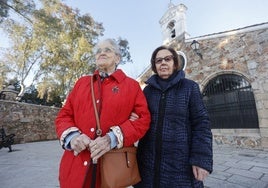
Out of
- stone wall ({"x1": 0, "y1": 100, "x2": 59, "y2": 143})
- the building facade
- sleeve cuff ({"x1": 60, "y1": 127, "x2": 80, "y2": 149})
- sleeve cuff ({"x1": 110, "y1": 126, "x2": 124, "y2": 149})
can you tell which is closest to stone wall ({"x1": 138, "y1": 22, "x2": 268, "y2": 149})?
the building facade

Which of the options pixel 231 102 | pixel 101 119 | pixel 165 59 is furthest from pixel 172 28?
pixel 101 119

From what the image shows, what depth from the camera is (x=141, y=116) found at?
1466 mm

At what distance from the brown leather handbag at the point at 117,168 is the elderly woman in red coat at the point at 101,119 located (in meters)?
0.07

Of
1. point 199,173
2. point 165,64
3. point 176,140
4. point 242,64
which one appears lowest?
point 199,173

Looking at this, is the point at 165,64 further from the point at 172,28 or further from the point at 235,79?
the point at 172,28

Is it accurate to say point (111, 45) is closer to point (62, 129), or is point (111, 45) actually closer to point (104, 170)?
point (62, 129)

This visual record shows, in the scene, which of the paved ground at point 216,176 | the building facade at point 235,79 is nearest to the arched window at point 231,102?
the building facade at point 235,79

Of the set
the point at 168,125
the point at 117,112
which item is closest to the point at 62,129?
the point at 117,112

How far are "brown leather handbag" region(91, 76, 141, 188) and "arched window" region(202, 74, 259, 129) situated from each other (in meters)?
6.85

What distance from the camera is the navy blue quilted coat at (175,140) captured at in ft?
4.74

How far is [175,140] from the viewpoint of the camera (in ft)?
4.89

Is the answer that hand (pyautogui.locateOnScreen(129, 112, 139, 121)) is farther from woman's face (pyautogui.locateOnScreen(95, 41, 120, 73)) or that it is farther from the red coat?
woman's face (pyautogui.locateOnScreen(95, 41, 120, 73))

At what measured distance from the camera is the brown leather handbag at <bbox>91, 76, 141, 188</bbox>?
50.9 inches

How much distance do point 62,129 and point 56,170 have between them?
3333 millimetres
